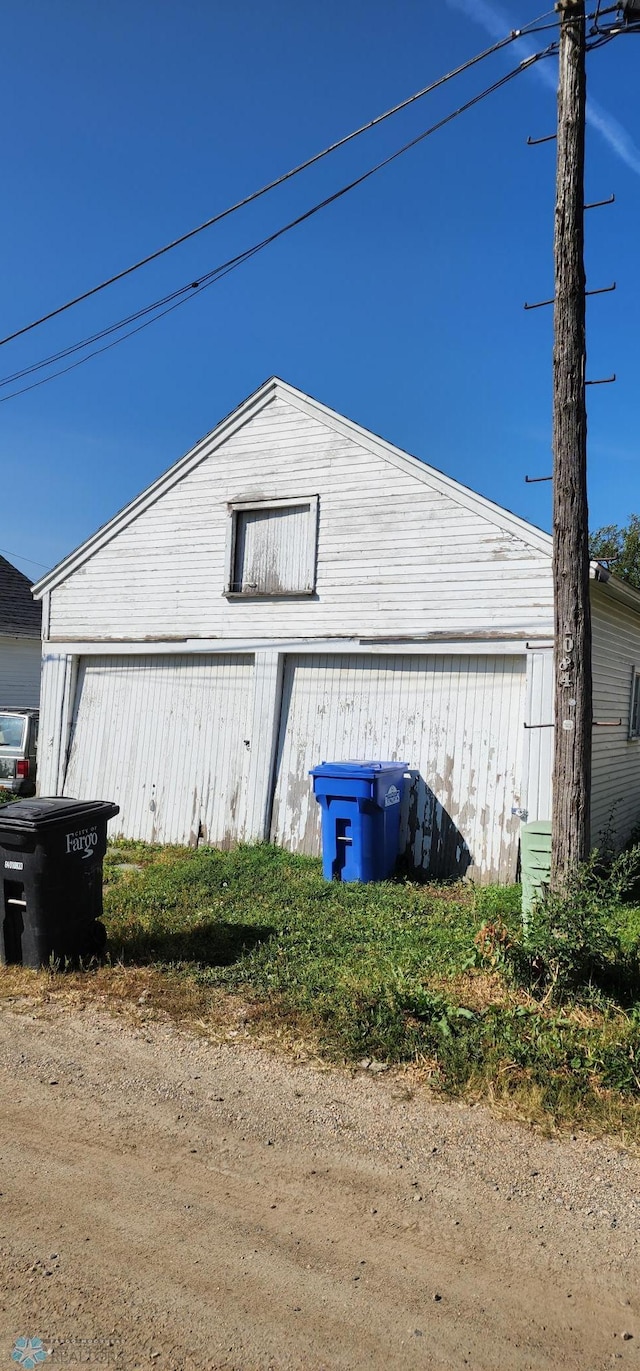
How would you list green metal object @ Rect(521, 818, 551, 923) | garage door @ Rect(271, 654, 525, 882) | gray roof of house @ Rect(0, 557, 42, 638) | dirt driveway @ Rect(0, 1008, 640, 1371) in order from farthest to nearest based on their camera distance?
gray roof of house @ Rect(0, 557, 42, 638) < garage door @ Rect(271, 654, 525, 882) < green metal object @ Rect(521, 818, 551, 923) < dirt driveway @ Rect(0, 1008, 640, 1371)

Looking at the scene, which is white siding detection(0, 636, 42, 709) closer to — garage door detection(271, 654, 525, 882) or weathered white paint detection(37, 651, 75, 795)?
weathered white paint detection(37, 651, 75, 795)

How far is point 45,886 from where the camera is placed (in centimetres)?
602

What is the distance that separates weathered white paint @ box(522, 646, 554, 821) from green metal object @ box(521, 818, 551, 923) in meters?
2.33

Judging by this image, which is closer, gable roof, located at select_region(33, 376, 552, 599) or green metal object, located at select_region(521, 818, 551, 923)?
green metal object, located at select_region(521, 818, 551, 923)

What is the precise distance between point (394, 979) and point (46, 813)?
2.70m

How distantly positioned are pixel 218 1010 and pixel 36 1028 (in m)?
1.10

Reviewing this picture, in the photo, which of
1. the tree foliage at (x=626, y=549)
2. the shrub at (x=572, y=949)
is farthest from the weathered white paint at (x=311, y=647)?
the tree foliage at (x=626, y=549)

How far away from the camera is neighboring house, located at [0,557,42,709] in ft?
72.7

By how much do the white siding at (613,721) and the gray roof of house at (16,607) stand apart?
51.1ft

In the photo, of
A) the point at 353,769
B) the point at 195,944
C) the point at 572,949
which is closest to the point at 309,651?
the point at 353,769

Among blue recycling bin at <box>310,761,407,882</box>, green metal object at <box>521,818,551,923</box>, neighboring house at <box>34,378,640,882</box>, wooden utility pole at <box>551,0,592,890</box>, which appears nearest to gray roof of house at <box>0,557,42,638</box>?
neighboring house at <box>34,378,640,882</box>

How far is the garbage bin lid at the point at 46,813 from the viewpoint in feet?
19.8

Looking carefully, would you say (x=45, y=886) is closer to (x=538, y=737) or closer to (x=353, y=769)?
(x=353, y=769)

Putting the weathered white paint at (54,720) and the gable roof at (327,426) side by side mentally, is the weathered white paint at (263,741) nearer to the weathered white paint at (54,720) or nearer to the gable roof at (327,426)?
the gable roof at (327,426)
